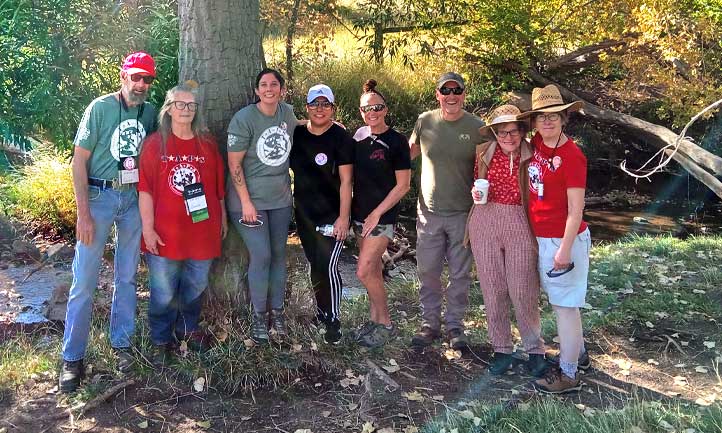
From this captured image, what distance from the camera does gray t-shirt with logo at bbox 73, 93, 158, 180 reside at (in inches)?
163

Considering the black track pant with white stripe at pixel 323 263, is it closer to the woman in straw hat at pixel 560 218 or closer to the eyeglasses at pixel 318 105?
the eyeglasses at pixel 318 105

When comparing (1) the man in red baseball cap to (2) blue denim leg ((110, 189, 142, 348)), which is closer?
(1) the man in red baseball cap

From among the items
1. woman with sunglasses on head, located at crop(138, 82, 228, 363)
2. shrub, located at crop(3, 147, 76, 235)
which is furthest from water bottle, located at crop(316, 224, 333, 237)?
shrub, located at crop(3, 147, 76, 235)

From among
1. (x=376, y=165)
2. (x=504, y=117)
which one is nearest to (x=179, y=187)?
(x=376, y=165)

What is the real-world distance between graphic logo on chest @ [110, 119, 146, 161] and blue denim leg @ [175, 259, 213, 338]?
81 centimetres

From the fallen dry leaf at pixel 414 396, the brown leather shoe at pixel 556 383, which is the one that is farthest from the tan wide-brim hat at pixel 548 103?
the fallen dry leaf at pixel 414 396

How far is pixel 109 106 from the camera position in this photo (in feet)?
13.8

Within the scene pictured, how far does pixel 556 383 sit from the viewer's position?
4.35 m

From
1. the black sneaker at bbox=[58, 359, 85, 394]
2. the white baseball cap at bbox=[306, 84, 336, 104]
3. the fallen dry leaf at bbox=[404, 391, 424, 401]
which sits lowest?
the fallen dry leaf at bbox=[404, 391, 424, 401]

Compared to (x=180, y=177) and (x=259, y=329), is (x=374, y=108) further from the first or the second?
(x=259, y=329)

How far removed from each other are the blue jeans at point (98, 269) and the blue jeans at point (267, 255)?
676 mm

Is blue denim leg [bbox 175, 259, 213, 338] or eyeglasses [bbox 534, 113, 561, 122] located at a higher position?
eyeglasses [bbox 534, 113, 561, 122]

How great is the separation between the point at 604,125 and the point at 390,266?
827 centimetres

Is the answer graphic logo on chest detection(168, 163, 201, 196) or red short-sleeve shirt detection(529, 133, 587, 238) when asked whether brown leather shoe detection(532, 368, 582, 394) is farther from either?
graphic logo on chest detection(168, 163, 201, 196)
